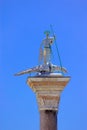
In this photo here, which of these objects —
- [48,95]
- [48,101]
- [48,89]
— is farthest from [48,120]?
[48,89]

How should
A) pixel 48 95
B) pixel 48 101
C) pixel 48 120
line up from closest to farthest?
1. pixel 48 120
2. pixel 48 95
3. pixel 48 101

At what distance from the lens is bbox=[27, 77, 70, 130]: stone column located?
1683 centimetres

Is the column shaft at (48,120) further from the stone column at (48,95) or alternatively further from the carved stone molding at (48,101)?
the carved stone molding at (48,101)

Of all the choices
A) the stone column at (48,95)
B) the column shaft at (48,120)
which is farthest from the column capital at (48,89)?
the column shaft at (48,120)

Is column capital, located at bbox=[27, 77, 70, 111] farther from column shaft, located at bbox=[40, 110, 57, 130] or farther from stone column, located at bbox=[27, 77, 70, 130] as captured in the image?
column shaft, located at bbox=[40, 110, 57, 130]

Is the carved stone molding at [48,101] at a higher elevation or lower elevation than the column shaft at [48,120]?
higher

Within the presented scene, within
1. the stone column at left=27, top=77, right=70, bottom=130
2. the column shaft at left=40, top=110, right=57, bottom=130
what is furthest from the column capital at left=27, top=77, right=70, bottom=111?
the column shaft at left=40, top=110, right=57, bottom=130

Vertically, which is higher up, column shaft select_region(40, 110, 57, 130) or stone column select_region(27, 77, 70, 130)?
stone column select_region(27, 77, 70, 130)

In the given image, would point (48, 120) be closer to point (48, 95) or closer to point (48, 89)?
point (48, 95)

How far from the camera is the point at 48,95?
674 inches

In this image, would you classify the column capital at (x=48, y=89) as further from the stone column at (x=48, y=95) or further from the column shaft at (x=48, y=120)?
the column shaft at (x=48, y=120)

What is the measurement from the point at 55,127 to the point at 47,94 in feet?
4.85

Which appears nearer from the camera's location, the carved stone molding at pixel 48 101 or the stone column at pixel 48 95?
the stone column at pixel 48 95

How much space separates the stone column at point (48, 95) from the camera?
16828 millimetres
